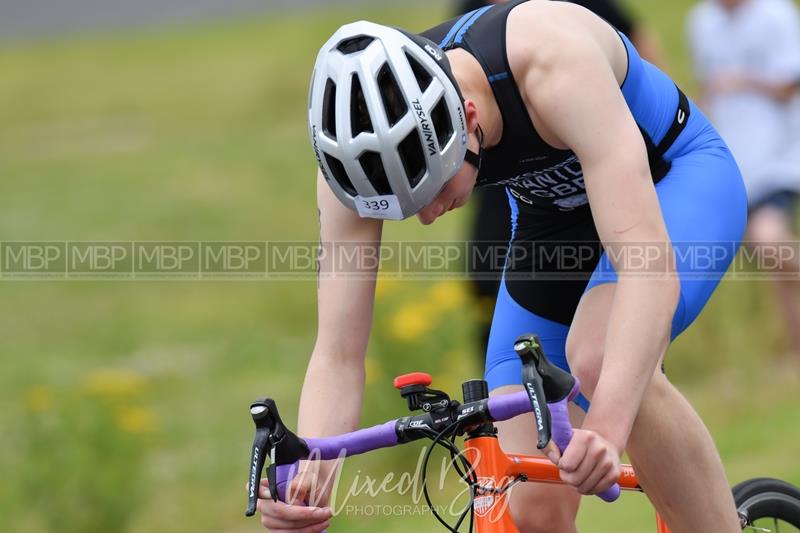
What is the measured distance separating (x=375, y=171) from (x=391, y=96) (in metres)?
0.19

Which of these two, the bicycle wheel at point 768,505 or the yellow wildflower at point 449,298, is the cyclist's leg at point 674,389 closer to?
the bicycle wheel at point 768,505

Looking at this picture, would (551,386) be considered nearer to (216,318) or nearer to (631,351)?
(631,351)

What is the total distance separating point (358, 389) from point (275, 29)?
59.0ft

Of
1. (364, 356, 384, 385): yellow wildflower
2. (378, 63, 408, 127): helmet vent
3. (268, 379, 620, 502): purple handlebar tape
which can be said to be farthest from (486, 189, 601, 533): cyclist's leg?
(364, 356, 384, 385): yellow wildflower

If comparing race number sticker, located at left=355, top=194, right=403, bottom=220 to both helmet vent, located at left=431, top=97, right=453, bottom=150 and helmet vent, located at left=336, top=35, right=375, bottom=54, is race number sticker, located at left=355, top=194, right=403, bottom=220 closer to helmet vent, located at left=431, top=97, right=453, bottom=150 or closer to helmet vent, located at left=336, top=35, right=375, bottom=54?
helmet vent, located at left=431, top=97, right=453, bottom=150

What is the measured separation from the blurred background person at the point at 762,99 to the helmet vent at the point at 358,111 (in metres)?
5.00

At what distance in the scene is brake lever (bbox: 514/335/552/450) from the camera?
2.83 metres

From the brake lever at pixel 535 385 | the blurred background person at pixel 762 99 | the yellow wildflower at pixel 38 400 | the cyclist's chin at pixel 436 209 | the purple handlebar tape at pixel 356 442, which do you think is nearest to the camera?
the brake lever at pixel 535 385

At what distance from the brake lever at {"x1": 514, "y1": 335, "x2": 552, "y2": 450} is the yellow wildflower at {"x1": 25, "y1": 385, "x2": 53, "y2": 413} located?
430cm

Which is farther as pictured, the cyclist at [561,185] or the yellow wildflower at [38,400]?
the yellow wildflower at [38,400]

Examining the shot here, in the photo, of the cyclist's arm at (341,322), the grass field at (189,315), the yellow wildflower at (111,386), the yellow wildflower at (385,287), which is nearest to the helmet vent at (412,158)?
the cyclist's arm at (341,322)

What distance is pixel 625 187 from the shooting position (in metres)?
3.15

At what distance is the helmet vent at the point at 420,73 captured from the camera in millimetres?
3268

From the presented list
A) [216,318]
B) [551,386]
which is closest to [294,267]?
[216,318]
